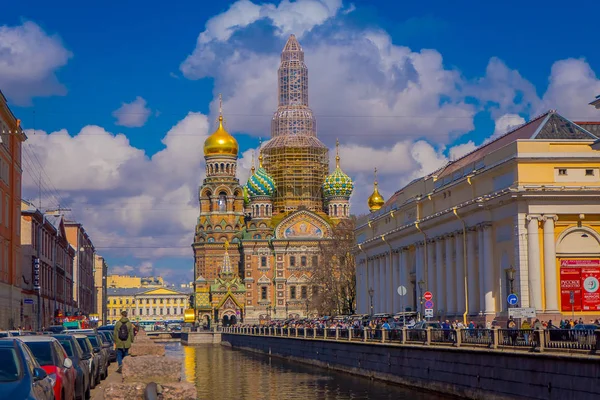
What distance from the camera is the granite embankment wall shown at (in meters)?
23.0

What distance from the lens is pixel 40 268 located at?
78.4 m

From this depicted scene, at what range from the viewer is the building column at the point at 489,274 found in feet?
177

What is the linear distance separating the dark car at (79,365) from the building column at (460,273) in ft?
119

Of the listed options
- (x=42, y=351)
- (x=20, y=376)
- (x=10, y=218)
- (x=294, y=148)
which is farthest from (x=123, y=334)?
(x=294, y=148)

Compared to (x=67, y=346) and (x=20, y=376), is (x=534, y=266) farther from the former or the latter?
(x=20, y=376)

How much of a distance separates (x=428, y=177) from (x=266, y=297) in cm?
7473

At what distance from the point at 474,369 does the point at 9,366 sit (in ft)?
58.9

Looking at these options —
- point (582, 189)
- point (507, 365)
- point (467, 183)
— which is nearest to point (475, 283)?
point (467, 183)

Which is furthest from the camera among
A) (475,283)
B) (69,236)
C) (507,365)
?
(69,236)

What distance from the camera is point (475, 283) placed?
56.7m

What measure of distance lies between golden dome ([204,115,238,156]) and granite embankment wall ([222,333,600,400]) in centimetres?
9557

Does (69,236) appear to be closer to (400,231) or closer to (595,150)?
(400,231)

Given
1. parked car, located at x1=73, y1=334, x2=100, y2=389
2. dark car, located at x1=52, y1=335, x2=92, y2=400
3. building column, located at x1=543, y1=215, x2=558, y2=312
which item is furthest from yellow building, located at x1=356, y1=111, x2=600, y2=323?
dark car, located at x1=52, y1=335, x2=92, y2=400

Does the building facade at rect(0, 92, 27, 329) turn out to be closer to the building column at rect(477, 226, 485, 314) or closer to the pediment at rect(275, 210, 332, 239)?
the building column at rect(477, 226, 485, 314)
